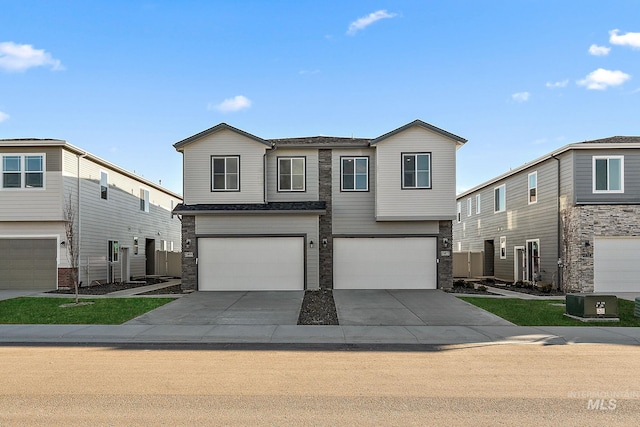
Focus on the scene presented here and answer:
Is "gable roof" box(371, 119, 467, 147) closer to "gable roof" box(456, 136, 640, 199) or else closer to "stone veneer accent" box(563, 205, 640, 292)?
"gable roof" box(456, 136, 640, 199)

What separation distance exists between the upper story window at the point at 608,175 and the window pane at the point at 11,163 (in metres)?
25.1

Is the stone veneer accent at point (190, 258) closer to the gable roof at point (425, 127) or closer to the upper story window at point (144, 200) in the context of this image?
the gable roof at point (425, 127)

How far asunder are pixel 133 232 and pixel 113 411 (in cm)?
2441

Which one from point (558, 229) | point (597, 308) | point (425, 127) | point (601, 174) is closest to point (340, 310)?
point (597, 308)

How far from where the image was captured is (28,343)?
10578 mm

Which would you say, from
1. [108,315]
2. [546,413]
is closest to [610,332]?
[546,413]

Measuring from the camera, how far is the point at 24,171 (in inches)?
815

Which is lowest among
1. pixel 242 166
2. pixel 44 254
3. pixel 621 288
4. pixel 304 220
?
pixel 621 288

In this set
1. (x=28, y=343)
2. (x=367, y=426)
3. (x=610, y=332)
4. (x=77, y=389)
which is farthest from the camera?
(x=610, y=332)

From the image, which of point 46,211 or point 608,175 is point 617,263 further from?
point 46,211

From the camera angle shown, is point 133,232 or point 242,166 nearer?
point 242,166

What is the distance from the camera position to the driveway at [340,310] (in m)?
13.2

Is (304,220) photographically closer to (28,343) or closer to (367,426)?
(28,343)

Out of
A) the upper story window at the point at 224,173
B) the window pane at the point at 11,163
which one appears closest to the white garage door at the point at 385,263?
the upper story window at the point at 224,173
